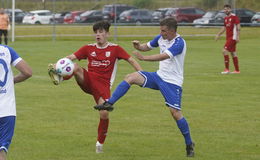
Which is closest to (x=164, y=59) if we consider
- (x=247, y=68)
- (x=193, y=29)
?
(x=247, y=68)

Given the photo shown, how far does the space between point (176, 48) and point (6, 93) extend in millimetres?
3221

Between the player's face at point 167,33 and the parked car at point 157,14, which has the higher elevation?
the player's face at point 167,33

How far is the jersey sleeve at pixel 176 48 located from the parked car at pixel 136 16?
1526 inches

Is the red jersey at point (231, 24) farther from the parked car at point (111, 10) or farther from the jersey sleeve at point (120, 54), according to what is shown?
the parked car at point (111, 10)

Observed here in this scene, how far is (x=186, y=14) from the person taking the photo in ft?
159

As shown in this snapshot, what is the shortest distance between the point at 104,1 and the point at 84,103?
42892 mm

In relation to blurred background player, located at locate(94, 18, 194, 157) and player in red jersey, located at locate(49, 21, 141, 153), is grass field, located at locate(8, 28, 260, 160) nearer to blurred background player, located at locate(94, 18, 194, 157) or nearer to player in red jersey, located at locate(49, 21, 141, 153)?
blurred background player, located at locate(94, 18, 194, 157)

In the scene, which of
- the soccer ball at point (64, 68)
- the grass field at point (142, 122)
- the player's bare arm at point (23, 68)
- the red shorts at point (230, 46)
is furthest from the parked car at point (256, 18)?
the player's bare arm at point (23, 68)

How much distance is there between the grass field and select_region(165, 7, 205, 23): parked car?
1051 inches

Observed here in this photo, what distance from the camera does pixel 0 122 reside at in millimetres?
6852

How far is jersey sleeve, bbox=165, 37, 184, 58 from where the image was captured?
30.6ft

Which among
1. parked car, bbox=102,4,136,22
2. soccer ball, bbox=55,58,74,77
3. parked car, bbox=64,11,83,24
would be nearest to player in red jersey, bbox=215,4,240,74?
soccer ball, bbox=55,58,74,77

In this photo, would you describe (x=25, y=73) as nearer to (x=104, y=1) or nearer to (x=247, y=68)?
(x=247, y=68)

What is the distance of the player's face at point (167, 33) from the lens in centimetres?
940
